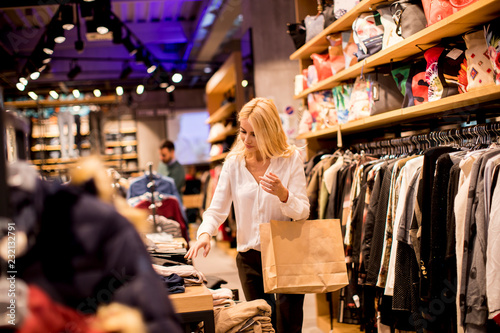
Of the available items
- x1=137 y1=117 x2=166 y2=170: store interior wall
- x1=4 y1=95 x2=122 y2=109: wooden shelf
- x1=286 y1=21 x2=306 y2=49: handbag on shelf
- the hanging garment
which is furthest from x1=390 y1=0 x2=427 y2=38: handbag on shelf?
x1=137 y1=117 x2=166 y2=170: store interior wall

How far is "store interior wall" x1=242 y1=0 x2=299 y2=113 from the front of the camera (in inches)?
258

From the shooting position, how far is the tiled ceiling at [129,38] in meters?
8.97

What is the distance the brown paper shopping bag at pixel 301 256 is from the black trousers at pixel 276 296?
0.59 feet

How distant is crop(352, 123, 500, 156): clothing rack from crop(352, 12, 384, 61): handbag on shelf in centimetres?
61

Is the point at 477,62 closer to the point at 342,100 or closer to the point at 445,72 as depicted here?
the point at 445,72

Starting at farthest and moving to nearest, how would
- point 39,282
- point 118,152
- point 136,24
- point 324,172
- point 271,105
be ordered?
point 118,152, point 136,24, point 324,172, point 271,105, point 39,282

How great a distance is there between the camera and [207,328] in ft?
6.66

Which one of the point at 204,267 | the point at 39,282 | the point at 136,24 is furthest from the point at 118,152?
the point at 39,282

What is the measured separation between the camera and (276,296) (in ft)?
8.77

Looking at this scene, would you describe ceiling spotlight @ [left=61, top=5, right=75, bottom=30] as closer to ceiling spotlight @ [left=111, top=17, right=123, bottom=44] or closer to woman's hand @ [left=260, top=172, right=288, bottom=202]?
ceiling spotlight @ [left=111, top=17, right=123, bottom=44]

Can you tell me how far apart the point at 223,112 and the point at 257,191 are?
6143 mm

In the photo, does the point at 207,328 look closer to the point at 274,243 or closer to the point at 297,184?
the point at 274,243

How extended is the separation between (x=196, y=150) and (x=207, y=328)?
13.1m

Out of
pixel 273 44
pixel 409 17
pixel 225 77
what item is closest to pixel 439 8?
pixel 409 17
